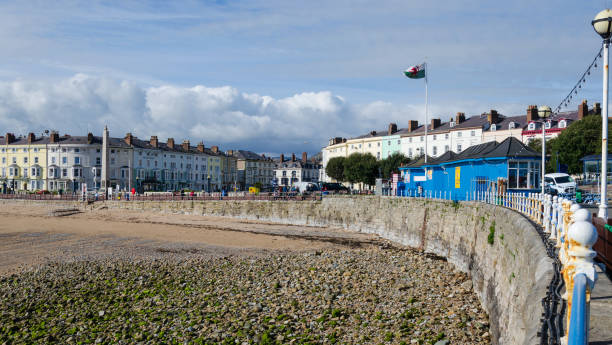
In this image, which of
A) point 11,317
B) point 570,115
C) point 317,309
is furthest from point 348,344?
point 570,115

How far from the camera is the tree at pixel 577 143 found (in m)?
45.7

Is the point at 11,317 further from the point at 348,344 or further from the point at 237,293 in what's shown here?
the point at 348,344

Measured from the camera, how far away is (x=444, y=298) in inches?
562

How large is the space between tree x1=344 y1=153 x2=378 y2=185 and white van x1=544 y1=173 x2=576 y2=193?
36969mm

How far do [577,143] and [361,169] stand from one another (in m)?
31.2

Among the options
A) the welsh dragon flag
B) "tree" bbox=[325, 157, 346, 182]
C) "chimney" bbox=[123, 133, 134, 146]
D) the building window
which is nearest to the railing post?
the building window

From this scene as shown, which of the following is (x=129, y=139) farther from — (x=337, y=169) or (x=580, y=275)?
(x=580, y=275)

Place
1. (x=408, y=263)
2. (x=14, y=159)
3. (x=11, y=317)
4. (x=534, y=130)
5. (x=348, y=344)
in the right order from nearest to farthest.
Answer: (x=348, y=344), (x=11, y=317), (x=408, y=263), (x=534, y=130), (x=14, y=159)

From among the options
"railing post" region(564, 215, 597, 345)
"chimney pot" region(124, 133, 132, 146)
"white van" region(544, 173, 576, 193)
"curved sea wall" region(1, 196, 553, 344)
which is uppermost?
"chimney pot" region(124, 133, 132, 146)

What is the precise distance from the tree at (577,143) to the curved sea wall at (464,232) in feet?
78.0

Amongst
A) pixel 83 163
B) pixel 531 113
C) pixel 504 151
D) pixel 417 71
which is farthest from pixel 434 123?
pixel 83 163

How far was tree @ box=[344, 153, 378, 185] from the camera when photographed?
70.0m

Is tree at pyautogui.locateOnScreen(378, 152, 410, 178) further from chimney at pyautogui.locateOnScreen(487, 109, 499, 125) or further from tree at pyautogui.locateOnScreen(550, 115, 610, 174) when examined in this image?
tree at pyautogui.locateOnScreen(550, 115, 610, 174)

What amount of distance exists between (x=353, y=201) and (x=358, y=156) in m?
37.0
